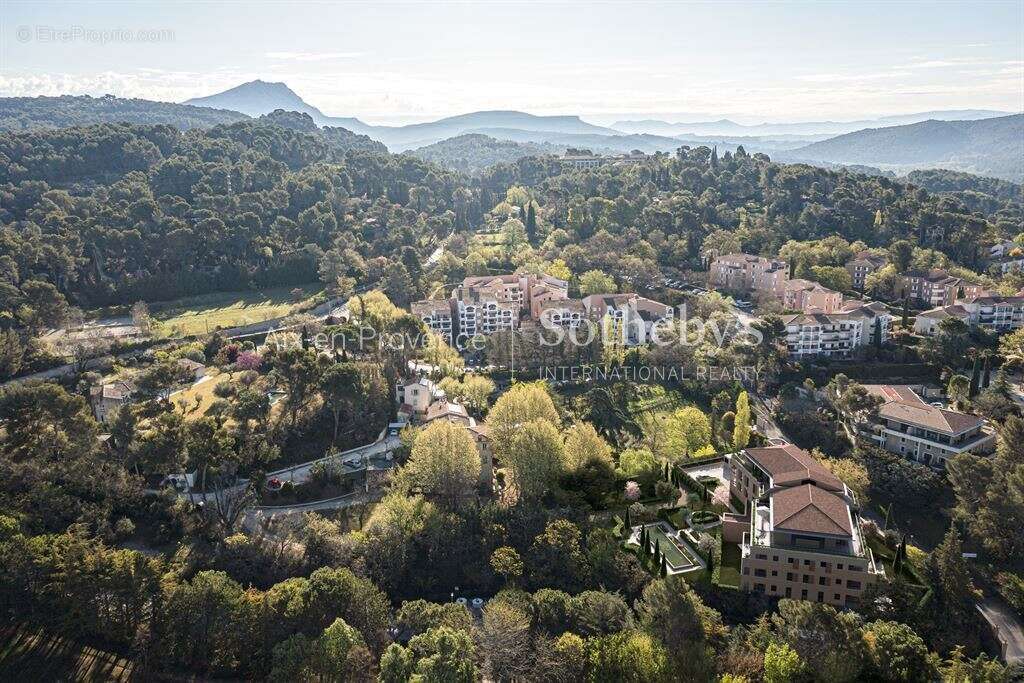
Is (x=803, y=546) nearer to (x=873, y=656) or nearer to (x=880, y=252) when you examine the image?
(x=873, y=656)

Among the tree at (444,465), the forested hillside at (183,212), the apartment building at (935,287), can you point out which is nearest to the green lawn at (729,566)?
the tree at (444,465)

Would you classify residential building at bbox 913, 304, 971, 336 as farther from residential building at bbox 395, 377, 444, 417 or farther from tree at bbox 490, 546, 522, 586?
tree at bbox 490, 546, 522, 586

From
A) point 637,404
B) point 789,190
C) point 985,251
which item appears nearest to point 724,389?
point 637,404

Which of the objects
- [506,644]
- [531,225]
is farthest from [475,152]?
[506,644]

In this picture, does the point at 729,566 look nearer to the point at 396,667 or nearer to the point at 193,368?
the point at 396,667

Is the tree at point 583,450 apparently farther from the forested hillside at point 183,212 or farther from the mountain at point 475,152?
the mountain at point 475,152
